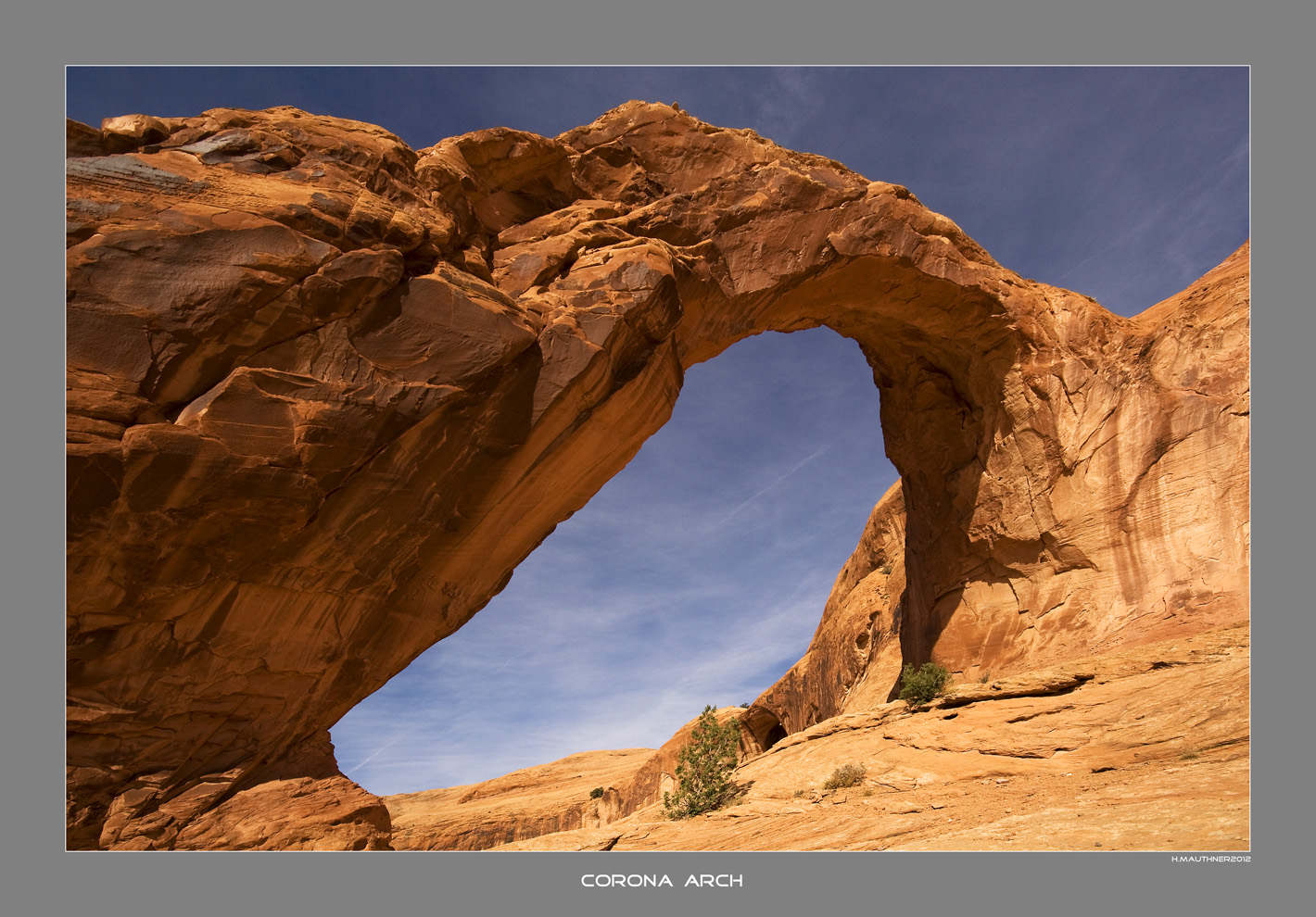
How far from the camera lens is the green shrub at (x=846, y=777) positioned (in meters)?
11.6

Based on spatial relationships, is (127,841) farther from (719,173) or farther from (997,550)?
(997,550)

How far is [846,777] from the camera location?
11.6 meters

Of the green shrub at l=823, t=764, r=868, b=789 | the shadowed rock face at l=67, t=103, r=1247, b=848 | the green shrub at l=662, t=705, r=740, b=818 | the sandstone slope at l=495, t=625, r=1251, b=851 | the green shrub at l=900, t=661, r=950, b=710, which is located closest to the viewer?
the sandstone slope at l=495, t=625, r=1251, b=851

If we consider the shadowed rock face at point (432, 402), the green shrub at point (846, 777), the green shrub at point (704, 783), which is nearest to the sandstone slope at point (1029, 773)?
the green shrub at point (846, 777)

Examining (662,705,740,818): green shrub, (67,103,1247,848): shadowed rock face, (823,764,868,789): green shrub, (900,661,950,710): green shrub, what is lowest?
(662,705,740,818): green shrub

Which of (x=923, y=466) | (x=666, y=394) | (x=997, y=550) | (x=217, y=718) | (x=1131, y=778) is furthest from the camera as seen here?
(x=923, y=466)

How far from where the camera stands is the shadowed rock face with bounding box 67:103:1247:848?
9914 mm

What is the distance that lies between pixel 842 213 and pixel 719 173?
9.40ft

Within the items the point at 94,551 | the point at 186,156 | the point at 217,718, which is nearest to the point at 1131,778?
the point at 217,718

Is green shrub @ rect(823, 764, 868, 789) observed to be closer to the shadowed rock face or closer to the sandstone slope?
the sandstone slope

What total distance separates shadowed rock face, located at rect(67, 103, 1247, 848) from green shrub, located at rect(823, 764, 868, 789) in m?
6.31

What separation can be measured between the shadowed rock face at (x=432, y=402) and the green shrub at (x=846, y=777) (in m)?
6.31

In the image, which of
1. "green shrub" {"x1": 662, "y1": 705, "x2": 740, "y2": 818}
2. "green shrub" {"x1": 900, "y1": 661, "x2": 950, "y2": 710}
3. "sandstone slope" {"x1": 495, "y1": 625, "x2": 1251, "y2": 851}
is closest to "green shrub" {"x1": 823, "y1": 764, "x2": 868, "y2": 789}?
"sandstone slope" {"x1": 495, "y1": 625, "x2": 1251, "y2": 851}

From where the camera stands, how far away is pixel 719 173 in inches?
619
